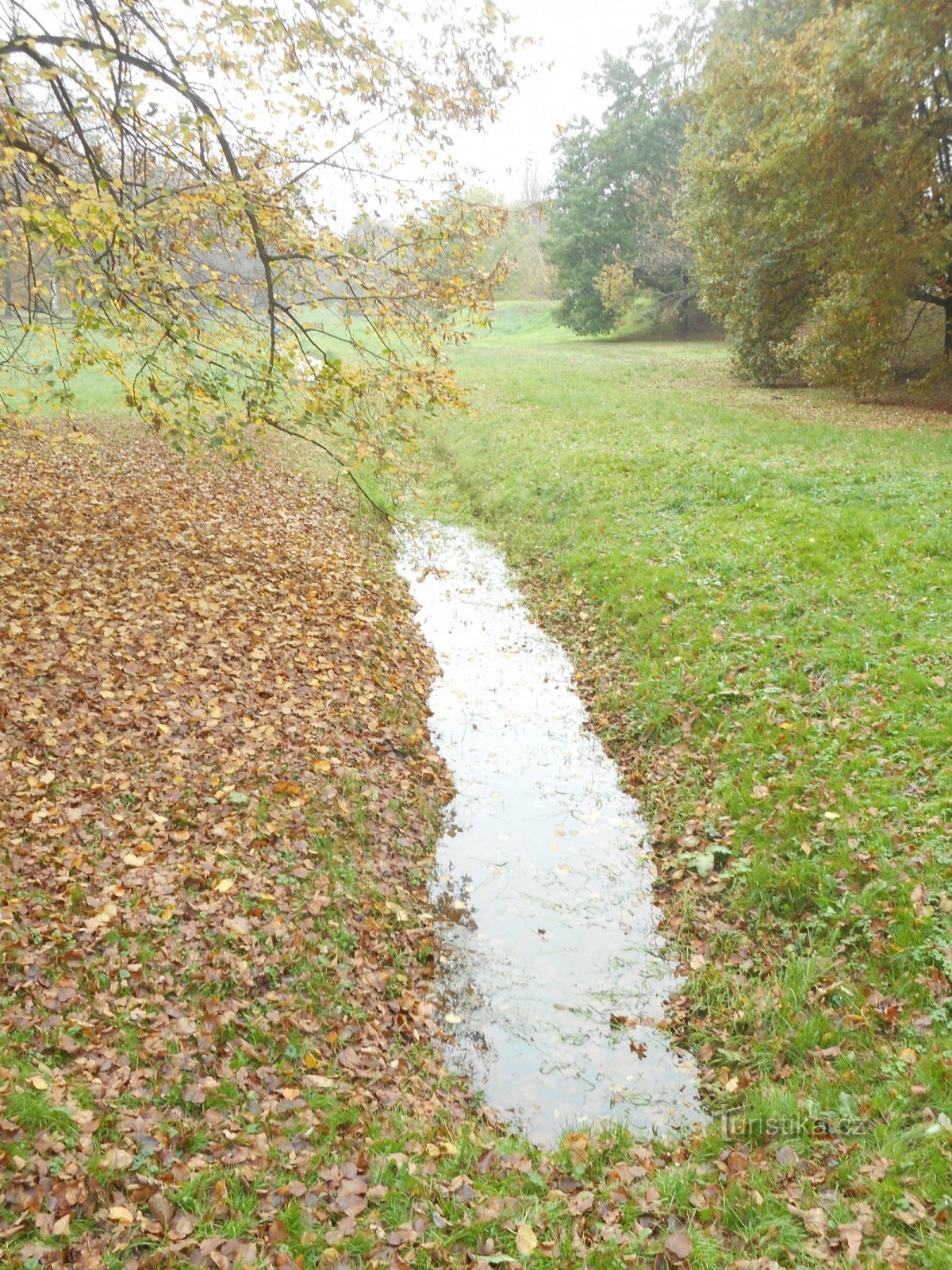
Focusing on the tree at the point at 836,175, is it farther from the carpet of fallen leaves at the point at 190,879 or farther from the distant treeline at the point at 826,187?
the carpet of fallen leaves at the point at 190,879

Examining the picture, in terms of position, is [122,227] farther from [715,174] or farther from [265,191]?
[715,174]

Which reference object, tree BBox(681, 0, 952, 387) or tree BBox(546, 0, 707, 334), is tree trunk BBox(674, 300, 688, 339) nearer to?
tree BBox(546, 0, 707, 334)

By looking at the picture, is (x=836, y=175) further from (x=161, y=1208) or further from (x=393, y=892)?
(x=161, y=1208)

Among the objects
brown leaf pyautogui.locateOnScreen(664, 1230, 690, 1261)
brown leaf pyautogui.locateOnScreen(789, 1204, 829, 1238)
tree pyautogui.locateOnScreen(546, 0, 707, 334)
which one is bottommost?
brown leaf pyautogui.locateOnScreen(664, 1230, 690, 1261)

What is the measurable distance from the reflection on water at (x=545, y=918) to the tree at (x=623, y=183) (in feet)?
136

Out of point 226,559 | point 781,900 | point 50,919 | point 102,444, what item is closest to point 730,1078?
point 781,900

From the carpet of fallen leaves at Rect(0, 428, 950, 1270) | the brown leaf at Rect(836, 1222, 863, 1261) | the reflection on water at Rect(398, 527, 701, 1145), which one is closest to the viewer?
the brown leaf at Rect(836, 1222, 863, 1261)

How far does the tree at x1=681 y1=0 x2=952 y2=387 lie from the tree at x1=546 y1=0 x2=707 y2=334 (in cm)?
2144

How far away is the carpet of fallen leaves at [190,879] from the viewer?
4.16 meters

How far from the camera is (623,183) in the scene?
4806 centimetres

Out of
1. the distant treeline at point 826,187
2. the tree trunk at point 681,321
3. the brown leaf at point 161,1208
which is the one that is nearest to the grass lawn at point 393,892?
the brown leaf at point 161,1208

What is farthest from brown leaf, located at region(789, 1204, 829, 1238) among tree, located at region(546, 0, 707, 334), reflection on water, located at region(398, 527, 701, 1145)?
tree, located at region(546, 0, 707, 334)

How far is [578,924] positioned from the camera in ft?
21.8

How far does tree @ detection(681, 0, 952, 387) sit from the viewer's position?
16.8m
